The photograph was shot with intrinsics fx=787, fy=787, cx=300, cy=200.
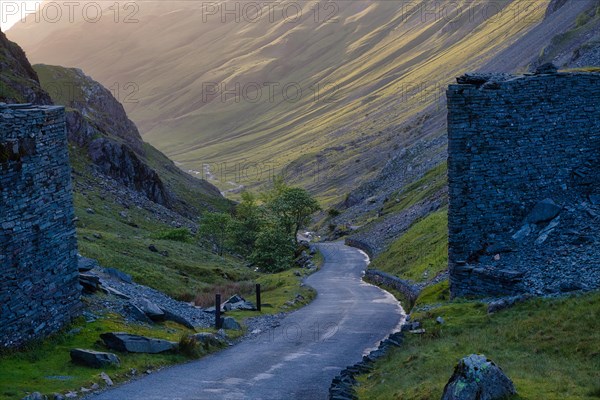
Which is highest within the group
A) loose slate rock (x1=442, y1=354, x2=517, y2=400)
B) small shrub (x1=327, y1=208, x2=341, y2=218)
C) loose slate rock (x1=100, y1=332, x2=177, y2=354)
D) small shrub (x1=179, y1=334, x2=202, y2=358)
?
loose slate rock (x1=442, y1=354, x2=517, y2=400)

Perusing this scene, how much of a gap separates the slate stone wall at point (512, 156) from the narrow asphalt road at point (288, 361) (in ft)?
19.0

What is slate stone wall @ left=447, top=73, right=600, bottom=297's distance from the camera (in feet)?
105

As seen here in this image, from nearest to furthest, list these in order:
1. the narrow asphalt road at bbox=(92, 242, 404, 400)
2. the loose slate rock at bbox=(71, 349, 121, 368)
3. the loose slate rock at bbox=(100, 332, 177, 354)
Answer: the narrow asphalt road at bbox=(92, 242, 404, 400), the loose slate rock at bbox=(71, 349, 121, 368), the loose slate rock at bbox=(100, 332, 177, 354)

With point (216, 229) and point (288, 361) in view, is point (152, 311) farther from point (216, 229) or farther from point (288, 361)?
point (216, 229)

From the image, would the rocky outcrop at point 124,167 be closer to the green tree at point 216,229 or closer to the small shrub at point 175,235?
the green tree at point 216,229

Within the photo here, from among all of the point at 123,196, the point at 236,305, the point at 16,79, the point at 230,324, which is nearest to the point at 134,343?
the point at 230,324

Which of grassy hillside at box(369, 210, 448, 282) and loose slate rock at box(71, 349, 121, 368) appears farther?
grassy hillside at box(369, 210, 448, 282)

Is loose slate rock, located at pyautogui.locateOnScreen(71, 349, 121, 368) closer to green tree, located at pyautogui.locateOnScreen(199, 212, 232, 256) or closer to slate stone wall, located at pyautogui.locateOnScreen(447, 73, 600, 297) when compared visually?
slate stone wall, located at pyautogui.locateOnScreen(447, 73, 600, 297)

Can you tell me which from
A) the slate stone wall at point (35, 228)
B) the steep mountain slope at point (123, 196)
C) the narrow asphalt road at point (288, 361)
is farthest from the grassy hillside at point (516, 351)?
the steep mountain slope at point (123, 196)

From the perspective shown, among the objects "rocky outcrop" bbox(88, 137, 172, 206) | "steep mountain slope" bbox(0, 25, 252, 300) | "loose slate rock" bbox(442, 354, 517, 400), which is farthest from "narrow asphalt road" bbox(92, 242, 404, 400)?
"rocky outcrop" bbox(88, 137, 172, 206)

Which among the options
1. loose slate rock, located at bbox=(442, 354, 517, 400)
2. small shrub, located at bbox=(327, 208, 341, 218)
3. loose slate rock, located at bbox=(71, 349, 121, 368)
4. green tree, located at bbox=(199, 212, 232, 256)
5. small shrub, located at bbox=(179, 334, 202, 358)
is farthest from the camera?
small shrub, located at bbox=(327, 208, 341, 218)

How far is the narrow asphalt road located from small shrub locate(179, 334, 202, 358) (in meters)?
0.42

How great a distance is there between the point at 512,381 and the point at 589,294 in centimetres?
759

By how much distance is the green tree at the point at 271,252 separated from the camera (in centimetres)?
8794
